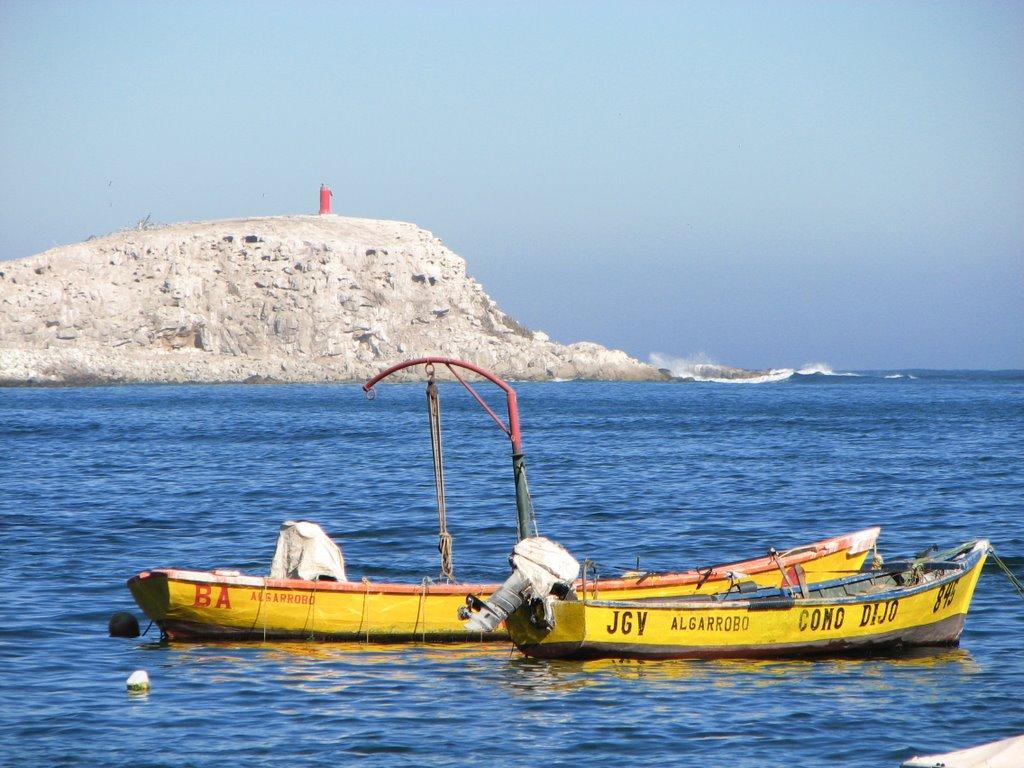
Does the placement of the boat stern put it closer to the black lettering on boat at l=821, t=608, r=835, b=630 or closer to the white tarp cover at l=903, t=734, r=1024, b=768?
the black lettering on boat at l=821, t=608, r=835, b=630

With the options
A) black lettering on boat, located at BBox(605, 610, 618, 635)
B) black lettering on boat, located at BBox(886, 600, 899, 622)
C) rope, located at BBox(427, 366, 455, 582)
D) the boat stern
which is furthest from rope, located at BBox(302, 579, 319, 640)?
black lettering on boat, located at BBox(886, 600, 899, 622)

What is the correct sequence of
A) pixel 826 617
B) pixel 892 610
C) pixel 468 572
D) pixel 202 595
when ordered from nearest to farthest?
pixel 826 617 → pixel 892 610 → pixel 202 595 → pixel 468 572

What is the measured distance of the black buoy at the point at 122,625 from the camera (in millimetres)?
18328

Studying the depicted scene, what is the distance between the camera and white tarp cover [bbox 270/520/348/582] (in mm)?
18281

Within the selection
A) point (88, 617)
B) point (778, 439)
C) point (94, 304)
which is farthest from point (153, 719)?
point (94, 304)

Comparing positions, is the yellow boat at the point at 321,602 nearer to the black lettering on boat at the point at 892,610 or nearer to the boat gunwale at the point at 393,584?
the boat gunwale at the point at 393,584

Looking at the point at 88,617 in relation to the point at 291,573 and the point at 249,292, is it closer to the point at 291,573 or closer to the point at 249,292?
the point at 291,573

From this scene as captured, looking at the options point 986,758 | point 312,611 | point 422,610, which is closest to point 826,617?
point 422,610

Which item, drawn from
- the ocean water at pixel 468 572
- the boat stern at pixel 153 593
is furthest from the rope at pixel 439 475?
the boat stern at pixel 153 593

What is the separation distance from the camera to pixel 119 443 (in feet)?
184

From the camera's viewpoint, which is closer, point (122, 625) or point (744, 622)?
point (744, 622)

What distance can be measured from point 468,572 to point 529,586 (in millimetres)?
8222

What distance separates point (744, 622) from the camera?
54.4ft

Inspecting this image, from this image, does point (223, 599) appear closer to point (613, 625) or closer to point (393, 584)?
point (393, 584)
